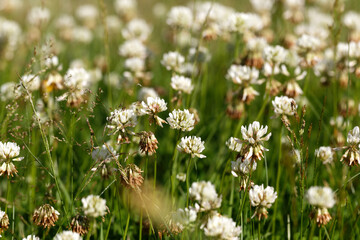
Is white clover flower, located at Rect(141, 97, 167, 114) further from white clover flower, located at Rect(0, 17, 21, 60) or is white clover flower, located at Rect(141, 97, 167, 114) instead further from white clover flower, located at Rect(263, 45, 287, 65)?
white clover flower, located at Rect(0, 17, 21, 60)

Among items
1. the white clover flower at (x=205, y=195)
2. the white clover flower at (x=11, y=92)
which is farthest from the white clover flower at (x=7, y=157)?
the white clover flower at (x=205, y=195)

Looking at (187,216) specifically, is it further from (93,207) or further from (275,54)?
(275,54)

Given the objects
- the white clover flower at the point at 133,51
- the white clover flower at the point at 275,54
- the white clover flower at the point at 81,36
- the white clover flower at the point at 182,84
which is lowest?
the white clover flower at the point at 182,84

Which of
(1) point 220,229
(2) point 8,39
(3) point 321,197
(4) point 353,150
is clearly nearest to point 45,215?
(1) point 220,229

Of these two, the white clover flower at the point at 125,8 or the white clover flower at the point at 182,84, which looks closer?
the white clover flower at the point at 182,84

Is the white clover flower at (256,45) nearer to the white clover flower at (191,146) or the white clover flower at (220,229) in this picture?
the white clover flower at (191,146)

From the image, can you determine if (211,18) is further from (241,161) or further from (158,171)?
(241,161)

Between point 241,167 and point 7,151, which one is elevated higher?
point 241,167
